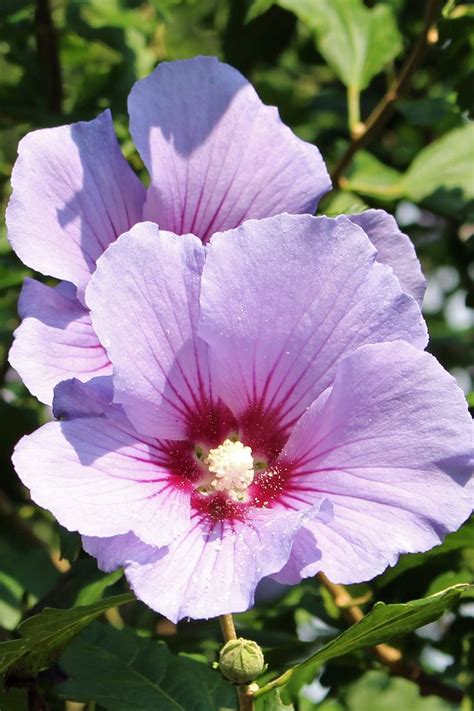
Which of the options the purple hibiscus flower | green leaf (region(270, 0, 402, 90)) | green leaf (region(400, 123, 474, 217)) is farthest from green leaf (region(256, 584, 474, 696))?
green leaf (region(270, 0, 402, 90))

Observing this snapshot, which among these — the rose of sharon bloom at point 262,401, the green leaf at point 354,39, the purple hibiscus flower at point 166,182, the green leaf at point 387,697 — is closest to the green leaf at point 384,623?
the rose of sharon bloom at point 262,401

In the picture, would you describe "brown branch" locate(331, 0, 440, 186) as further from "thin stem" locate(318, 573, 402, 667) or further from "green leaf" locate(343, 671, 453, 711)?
"green leaf" locate(343, 671, 453, 711)

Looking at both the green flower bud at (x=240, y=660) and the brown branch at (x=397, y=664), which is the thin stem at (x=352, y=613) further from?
the green flower bud at (x=240, y=660)

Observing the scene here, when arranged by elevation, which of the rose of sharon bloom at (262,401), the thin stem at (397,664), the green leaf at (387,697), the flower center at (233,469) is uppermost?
the rose of sharon bloom at (262,401)

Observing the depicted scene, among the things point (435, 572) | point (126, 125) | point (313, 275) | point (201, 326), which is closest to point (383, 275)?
point (313, 275)

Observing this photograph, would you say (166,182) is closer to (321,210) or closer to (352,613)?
(321,210)
